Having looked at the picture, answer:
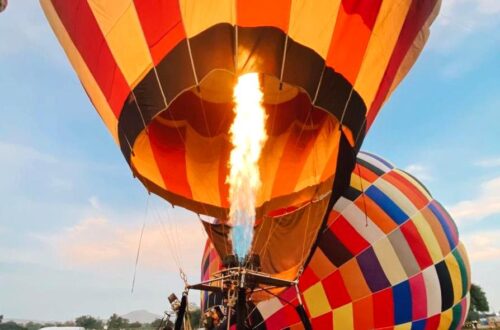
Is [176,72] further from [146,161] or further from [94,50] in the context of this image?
[146,161]

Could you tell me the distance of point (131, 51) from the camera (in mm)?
4094

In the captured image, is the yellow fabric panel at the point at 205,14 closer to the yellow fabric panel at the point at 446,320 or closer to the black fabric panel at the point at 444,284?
the black fabric panel at the point at 444,284

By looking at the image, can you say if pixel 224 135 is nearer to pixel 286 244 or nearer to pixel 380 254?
pixel 286 244

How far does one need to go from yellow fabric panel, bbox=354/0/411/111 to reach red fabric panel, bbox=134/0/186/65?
1768 millimetres

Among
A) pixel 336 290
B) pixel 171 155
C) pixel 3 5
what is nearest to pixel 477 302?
pixel 336 290

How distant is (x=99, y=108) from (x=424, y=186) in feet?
18.7

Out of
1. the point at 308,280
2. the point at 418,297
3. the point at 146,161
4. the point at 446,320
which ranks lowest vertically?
the point at 446,320

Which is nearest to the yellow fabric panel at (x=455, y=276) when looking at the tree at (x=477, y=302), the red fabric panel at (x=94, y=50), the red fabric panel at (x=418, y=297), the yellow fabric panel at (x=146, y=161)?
the red fabric panel at (x=418, y=297)

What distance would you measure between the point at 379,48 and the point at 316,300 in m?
3.37

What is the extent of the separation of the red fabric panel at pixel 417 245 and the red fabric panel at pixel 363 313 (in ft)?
3.46

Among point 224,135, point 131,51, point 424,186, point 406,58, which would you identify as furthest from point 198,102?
point 424,186

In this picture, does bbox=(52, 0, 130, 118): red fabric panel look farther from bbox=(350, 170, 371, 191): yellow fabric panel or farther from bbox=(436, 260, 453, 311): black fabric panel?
bbox=(436, 260, 453, 311): black fabric panel

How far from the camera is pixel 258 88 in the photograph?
5020mm

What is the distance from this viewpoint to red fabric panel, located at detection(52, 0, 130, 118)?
429 centimetres
